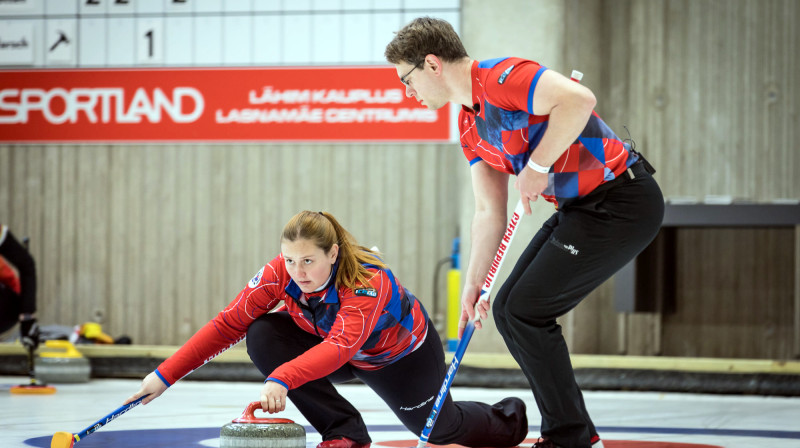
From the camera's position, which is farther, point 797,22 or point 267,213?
point 267,213

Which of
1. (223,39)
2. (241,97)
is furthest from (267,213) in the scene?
(223,39)

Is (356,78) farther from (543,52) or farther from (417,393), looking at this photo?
(417,393)

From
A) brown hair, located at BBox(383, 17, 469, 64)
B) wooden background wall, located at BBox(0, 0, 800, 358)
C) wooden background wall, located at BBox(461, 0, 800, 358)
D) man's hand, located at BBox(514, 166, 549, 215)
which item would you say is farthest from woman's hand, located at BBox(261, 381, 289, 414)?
wooden background wall, located at BBox(461, 0, 800, 358)

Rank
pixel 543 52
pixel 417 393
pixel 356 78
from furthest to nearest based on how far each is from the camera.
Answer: pixel 356 78
pixel 543 52
pixel 417 393

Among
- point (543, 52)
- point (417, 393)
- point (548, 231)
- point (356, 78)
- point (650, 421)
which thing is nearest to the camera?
point (548, 231)

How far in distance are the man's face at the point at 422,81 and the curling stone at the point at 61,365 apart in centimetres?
401

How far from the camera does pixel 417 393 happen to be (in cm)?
297

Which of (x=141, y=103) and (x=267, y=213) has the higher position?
(x=141, y=103)

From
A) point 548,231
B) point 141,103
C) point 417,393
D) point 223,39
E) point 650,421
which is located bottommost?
point 650,421

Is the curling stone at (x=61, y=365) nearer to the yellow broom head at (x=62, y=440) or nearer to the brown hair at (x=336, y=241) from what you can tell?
the yellow broom head at (x=62, y=440)

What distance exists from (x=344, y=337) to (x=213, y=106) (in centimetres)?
542

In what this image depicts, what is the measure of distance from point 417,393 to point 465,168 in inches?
160

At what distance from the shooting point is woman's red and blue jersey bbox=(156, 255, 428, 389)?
2592mm

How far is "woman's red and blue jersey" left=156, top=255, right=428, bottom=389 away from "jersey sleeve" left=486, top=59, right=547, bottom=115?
26.4 inches
